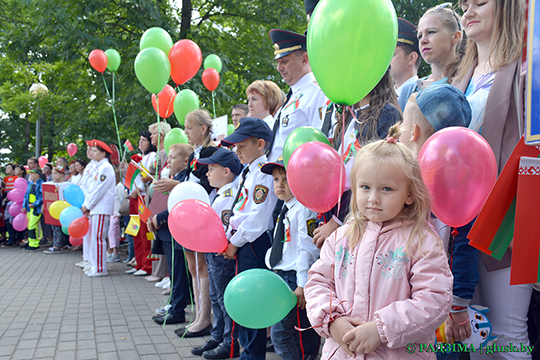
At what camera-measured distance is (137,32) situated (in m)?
11.0

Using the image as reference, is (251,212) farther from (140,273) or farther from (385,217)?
(140,273)

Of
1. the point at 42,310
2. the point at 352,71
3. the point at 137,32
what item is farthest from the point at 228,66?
the point at 352,71

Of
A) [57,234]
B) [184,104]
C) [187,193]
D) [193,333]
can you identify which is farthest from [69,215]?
[187,193]

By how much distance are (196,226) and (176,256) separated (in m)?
2.04

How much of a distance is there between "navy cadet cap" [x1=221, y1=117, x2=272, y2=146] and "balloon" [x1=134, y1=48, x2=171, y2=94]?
1.84 m

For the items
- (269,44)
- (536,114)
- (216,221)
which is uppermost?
(269,44)

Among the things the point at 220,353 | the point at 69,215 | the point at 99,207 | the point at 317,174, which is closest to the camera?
the point at 317,174

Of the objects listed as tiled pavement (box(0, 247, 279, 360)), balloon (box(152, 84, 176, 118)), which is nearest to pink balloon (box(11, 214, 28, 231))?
tiled pavement (box(0, 247, 279, 360))

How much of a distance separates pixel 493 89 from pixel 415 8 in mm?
10767

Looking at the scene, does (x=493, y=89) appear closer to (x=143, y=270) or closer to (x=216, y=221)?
(x=216, y=221)

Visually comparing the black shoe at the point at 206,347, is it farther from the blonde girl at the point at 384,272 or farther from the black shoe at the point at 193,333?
the blonde girl at the point at 384,272

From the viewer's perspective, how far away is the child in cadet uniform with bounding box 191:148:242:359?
359 centimetres

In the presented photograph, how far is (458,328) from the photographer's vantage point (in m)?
1.83

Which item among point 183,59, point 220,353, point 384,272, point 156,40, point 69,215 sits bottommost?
point 220,353
